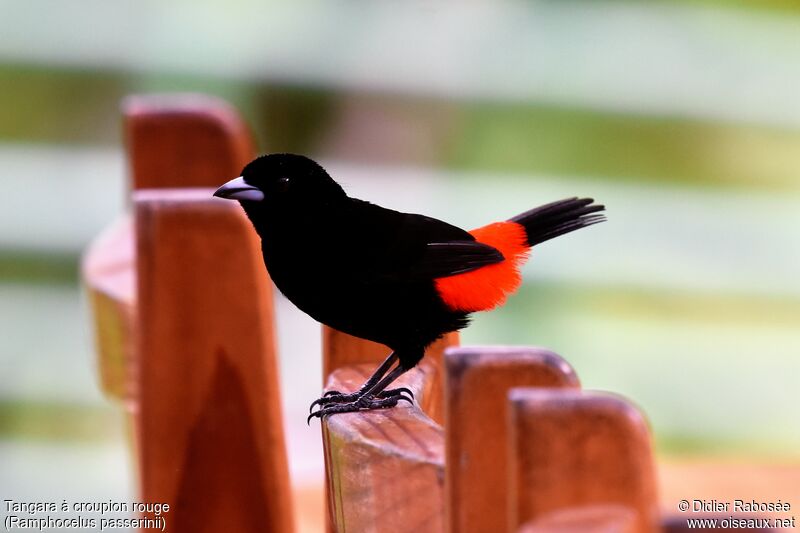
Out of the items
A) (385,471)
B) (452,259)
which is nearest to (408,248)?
(452,259)

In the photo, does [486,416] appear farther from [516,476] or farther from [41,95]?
[41,95]

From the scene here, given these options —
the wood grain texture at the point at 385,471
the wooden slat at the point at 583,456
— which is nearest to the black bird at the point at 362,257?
the wood grain texture at the point at 385,471

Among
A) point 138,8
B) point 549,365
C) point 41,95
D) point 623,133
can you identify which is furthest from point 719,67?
point 549,365

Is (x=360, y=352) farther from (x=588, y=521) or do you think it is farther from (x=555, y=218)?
(x=588, y=521)

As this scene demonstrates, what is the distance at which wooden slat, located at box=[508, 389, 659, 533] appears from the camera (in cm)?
23

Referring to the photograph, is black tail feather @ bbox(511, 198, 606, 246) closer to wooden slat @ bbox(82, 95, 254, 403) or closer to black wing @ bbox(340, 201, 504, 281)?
black wing @ bbox(340, 201, 504, 281)

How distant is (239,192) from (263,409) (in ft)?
0.31

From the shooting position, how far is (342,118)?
1499mm

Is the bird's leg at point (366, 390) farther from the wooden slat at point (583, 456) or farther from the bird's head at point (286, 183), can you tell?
the wooden slat at point (583, 456)

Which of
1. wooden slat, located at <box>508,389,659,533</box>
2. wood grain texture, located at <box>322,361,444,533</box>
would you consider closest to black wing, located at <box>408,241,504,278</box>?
wood grain texture, located at <box>322,361,444,533</box>

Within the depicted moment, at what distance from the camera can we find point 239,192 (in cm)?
48

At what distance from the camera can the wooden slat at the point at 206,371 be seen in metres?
0.46

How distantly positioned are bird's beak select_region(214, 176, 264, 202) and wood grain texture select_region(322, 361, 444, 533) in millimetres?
132

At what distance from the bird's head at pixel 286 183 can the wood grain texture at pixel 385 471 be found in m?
0.16
